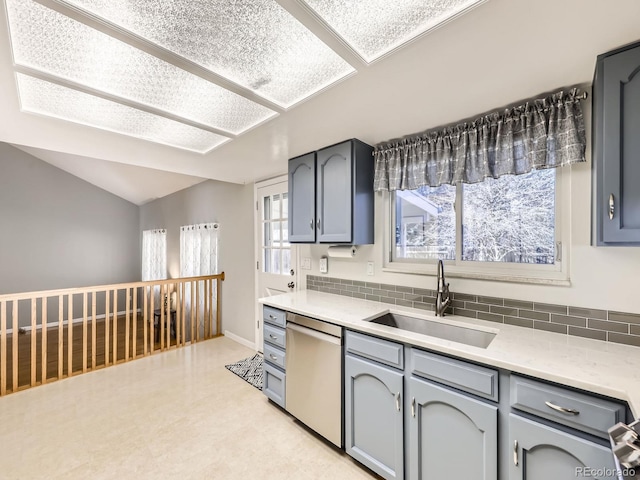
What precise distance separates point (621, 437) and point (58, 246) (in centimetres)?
746

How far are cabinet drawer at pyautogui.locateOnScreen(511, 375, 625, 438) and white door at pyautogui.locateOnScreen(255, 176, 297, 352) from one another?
7.26 ft

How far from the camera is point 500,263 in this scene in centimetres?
175

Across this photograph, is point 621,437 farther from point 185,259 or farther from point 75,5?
point 185,259

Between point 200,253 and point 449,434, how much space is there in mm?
4188

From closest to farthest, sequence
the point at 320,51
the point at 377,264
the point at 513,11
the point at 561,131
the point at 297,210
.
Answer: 1. the point at 513,11
2. the point at 320,51
3. the point at 561,131
4. the point at 377,264
5. the point at 297,210

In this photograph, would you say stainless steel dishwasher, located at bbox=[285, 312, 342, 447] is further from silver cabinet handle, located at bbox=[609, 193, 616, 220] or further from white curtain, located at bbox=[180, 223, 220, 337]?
white curtain, located at bbox=[180, 223, 220, 337]

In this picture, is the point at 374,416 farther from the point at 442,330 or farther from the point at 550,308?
the point at 550,308

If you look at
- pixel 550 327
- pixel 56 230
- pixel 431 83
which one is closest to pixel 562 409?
pixel 550 327

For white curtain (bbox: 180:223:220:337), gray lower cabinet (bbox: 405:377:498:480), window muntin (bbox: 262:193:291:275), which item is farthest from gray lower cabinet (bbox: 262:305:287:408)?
white curtain (bbox: 180:223:220:337)

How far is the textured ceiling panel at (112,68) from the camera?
→ 1071 millimetres

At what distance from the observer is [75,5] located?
96cm

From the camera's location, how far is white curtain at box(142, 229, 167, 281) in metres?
5.52

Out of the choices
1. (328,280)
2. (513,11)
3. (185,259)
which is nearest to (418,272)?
(328,280)

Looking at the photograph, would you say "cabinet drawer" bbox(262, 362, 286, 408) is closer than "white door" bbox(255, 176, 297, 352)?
Yes
